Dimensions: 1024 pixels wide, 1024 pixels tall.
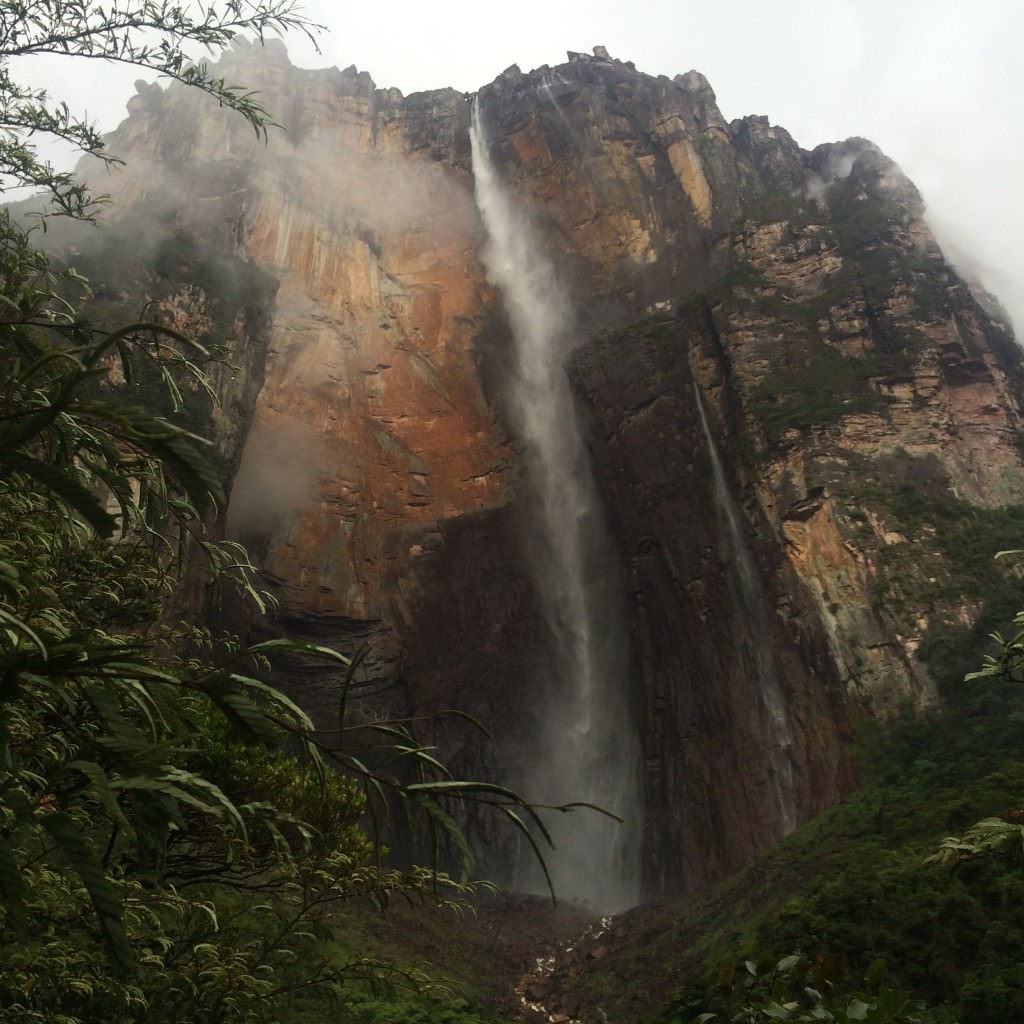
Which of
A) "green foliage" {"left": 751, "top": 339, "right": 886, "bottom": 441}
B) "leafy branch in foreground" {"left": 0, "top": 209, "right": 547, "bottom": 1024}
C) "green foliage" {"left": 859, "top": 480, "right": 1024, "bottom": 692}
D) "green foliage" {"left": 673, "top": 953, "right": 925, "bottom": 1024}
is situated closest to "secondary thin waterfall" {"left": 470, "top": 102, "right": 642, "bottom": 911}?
"green foliage" {"left": 751, "top": 339, "right": 886, "bottom": 441}

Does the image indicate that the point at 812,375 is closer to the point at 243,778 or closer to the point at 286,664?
the point at 286,664

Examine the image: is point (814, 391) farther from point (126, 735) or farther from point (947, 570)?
point (126, 735)

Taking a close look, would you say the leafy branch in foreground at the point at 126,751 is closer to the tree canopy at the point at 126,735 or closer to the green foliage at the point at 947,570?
Answer: the tree canopy at the point at 126,735

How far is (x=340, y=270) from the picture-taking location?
34.0 metres

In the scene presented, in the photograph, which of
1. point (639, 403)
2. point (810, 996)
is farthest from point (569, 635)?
point (810, 996)

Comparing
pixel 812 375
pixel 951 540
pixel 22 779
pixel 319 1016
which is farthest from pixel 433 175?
pixel 22 779

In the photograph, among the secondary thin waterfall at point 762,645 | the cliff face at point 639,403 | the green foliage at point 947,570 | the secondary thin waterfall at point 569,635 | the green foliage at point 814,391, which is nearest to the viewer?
→ the green foliage at point 947,570

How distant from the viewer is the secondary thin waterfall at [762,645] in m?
20.0

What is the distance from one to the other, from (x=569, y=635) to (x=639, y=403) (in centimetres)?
762

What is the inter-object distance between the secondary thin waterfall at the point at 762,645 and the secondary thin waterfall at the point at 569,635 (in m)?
4.37

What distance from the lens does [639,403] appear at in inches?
1083

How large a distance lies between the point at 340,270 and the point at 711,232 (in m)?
14.3

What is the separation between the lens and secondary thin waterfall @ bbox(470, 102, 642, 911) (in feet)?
76.1

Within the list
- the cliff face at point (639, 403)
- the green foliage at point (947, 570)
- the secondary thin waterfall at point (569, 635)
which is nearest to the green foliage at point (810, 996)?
the cliff face at point (639, 403)
